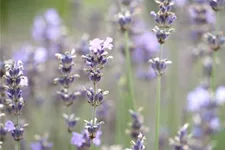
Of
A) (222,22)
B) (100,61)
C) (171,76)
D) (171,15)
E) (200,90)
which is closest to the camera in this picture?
(100,61)

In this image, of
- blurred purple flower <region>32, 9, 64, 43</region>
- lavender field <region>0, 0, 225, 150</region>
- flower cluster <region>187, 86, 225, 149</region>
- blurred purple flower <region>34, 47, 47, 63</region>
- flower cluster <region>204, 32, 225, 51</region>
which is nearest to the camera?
lavender field <region>0, 0, 225, 150</region>

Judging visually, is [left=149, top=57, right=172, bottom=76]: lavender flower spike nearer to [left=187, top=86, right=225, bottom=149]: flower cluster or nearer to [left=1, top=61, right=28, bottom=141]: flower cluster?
[left=1, top=61, right=28, bottom=141]: flower cluster

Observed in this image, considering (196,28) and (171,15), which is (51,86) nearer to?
(196,28)

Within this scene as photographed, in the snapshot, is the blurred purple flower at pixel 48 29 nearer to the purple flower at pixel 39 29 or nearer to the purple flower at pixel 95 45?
the purple flower at pixel 39 29

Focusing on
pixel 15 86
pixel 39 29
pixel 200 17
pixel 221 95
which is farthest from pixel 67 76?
pixel 39 29

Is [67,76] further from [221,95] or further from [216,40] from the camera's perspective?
[221,95]

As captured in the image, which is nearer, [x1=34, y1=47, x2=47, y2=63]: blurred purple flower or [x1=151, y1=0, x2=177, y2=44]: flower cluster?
[x1=151, y1=0, x2=177, y2=44]: flower cluster

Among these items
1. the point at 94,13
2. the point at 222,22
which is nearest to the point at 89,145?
the point at 94,13

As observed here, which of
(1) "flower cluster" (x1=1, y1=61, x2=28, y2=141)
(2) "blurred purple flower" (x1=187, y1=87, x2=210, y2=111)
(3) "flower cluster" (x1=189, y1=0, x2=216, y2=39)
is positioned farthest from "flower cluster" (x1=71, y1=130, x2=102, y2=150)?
(3) "flower cluster" (x1=189, y1=0, x2=216, y2=39)
